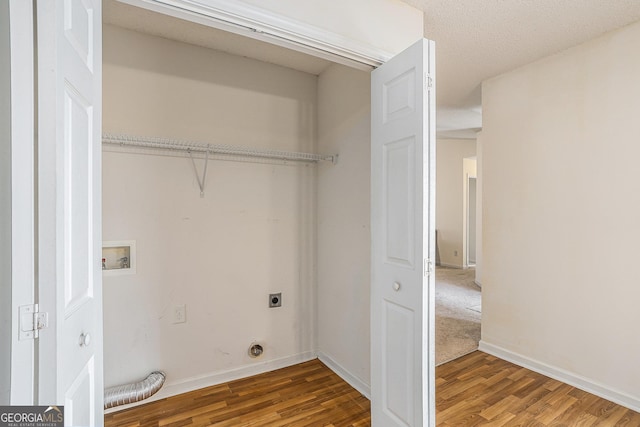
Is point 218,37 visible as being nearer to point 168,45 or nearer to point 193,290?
point 168,45

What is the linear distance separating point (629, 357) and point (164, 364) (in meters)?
3.15

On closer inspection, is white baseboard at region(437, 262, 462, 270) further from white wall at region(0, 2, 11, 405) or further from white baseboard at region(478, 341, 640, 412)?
white wall at region(0, 2, 11, 405)

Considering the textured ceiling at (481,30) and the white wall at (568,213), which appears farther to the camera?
the white wall at (568,213)

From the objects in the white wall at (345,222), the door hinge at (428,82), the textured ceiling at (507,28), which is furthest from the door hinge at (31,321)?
the textured ceiling at (507,28)

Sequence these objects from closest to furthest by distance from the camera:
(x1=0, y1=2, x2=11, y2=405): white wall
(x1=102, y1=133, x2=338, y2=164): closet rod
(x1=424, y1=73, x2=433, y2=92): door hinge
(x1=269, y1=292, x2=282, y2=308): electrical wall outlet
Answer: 1. (x1=0, y1=2, x2=11, y2=405): white wall
2. (x1=424, y1=73, x2=433, y2=92): door hinge
3. (x1=102, y1=133, x2=338, y2=164): closet rod
4. (x1=269, y1=292, x2=282, y2=308): electrical wall outlet

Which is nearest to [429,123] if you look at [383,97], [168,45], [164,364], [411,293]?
[383,97]

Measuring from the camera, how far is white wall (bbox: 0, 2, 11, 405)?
74cm

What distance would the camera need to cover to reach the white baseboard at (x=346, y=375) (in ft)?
7.10

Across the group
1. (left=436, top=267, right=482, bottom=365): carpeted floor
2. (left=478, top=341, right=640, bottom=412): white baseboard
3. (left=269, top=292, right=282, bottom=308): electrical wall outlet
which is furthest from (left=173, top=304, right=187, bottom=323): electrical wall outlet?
(left=478, top=341, right=640, bottom=412): white baseboard

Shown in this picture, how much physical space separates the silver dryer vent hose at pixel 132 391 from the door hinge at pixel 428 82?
240 centimetres

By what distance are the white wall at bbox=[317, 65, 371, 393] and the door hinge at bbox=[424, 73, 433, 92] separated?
0.74 metres

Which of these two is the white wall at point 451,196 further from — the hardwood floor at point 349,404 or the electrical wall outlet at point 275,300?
the electrical wall outlet at point 275,300

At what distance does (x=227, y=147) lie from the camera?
2.30m

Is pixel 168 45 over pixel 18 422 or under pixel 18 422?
over
